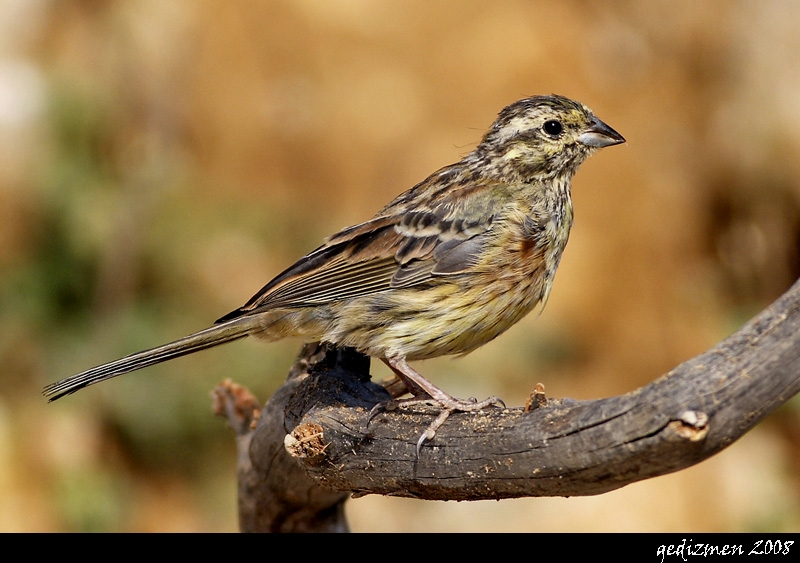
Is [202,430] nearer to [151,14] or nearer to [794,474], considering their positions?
[151,14]

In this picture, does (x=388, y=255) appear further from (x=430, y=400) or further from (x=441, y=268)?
(x=430, y=400)

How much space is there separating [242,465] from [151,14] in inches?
266

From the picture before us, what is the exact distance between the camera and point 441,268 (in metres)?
4.59

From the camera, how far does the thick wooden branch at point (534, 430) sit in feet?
9.29

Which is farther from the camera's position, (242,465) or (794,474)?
(794,474)

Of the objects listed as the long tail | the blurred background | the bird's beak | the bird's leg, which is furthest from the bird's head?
the blurred background

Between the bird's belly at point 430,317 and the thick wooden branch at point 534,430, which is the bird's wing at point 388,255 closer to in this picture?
the bird's belly at point 430,317

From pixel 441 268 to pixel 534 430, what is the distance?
1.42m

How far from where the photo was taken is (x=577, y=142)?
16.4 ft

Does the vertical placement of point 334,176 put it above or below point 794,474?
above

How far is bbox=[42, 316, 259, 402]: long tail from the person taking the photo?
13.8 ft

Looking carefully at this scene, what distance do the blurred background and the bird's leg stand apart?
11.1 feet

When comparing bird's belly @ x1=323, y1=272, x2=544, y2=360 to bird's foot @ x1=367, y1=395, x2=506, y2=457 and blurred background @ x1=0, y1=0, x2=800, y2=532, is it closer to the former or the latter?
bird's foot @ x1=367, y1=395, x2=506, y2=457

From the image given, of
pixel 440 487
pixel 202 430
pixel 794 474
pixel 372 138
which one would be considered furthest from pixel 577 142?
pixel 794 474
